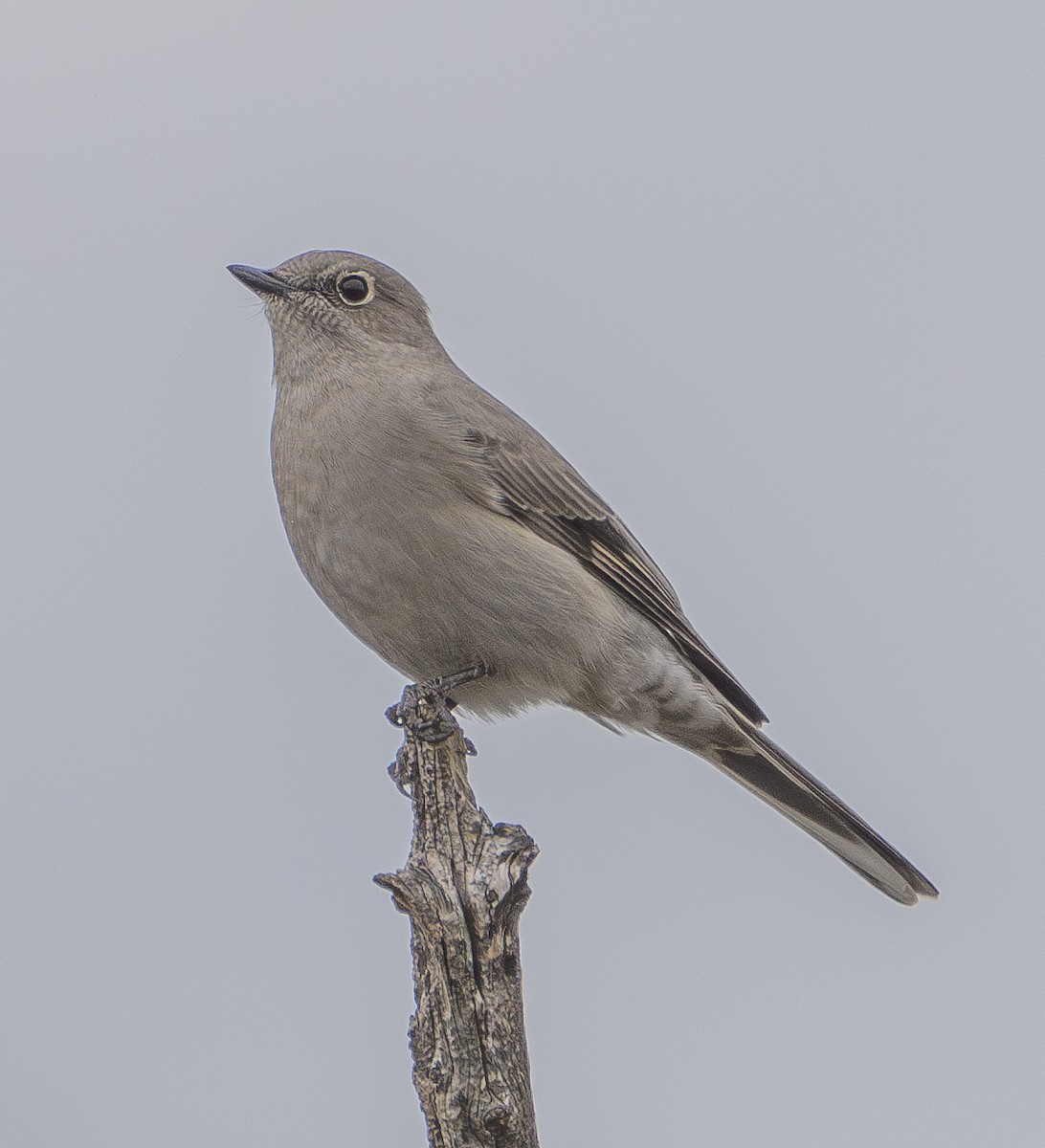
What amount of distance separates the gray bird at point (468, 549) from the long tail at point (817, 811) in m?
0.01

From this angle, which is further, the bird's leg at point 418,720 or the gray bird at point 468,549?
the gray bird at point 468,549

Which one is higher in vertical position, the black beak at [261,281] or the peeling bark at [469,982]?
the black beak at [261,281]

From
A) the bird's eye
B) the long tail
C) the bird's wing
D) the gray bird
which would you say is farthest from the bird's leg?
the bird's eye

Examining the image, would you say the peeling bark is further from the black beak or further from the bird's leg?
the black beak

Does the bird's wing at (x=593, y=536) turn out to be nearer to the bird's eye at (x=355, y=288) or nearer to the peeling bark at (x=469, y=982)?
the bird's eye at (x=355, y=288)

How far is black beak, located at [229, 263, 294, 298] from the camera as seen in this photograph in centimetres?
988

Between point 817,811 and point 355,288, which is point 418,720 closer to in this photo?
point 817,811

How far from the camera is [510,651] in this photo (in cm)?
884

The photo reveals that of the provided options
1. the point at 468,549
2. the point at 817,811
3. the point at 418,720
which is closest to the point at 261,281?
the point at 468,549

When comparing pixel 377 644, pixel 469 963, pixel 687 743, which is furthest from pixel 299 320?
pixel 469 963

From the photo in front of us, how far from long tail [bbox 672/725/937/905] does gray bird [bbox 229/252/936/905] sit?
11 mm

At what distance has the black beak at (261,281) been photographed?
988 centimetres

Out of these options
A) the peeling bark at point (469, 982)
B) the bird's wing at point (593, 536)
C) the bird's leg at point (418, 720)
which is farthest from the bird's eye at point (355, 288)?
the peeling bark at point (469, 982)

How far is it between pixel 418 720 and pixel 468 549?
4.54 feet
